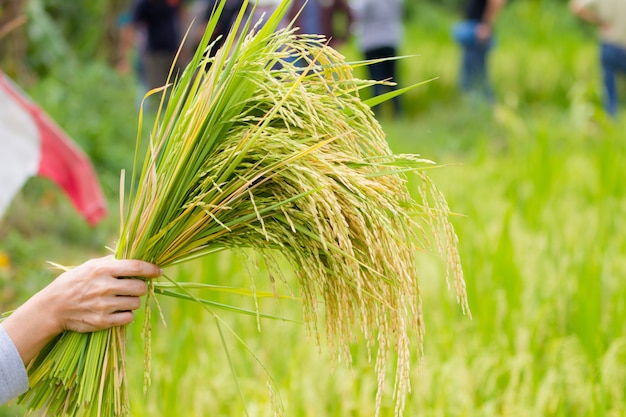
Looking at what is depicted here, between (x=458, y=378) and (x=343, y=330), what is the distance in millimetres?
1205

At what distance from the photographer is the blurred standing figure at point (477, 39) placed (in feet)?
25.2

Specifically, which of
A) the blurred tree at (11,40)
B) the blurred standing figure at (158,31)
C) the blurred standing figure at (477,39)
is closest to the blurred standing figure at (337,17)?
the blurred standing figure at (477,39)

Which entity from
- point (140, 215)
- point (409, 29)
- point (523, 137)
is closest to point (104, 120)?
point (523, 137)

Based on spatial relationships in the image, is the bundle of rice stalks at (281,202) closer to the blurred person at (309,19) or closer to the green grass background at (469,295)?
the green grass background at (469,295)

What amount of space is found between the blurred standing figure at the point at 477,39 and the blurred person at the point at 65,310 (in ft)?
21.9

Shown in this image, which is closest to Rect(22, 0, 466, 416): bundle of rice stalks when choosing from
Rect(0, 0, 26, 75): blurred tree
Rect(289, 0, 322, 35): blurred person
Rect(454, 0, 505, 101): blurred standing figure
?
Rect(0, 0, 26, 75): blurred tree

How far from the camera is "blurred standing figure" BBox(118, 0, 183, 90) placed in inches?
289

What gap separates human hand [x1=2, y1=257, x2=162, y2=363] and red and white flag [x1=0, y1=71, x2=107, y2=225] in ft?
5.90

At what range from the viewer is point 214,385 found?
9.08ft

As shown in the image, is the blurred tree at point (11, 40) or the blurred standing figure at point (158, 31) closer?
the blurred tree at point (11, 40)

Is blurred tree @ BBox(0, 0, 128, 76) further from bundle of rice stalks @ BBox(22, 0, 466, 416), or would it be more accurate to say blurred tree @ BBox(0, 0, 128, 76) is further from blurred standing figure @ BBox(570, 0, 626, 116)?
blurred standing figure @ BBox(570, 0, 626, 116)

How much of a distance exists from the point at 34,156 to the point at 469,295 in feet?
5.97

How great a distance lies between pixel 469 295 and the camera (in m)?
3.19

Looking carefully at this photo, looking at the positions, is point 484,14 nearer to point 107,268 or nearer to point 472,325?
point 472,325
